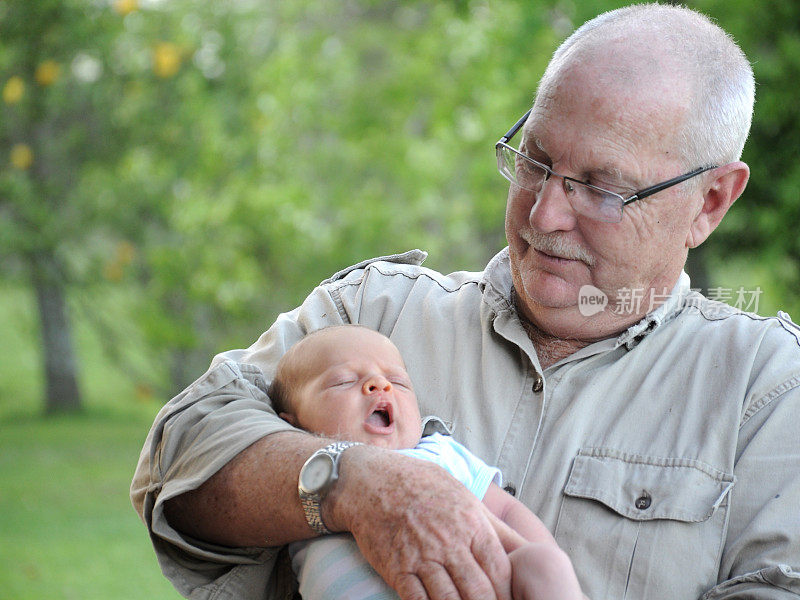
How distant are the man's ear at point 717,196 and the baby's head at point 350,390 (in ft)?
2.35

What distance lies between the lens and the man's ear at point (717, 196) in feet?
6.41

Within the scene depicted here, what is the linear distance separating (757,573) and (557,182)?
0.82 m

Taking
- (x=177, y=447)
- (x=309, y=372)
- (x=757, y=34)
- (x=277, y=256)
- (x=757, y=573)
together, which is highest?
(x=757, y=34)

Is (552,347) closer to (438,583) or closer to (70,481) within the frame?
(438,583)

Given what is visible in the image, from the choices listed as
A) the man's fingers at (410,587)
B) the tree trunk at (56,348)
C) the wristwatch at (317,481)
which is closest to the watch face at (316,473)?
the wristwatch at (317,481)

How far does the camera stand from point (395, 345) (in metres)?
2.00

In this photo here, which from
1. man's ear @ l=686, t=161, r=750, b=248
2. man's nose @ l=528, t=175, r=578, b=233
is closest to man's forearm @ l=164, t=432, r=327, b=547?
man's nose @ l=528, t=175, r=578, b=233

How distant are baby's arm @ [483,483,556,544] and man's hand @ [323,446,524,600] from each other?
5.2 inches

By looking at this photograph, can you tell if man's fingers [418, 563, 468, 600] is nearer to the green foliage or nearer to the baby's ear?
the baby's ear

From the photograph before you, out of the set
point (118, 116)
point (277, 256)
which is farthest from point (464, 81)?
point (118, 116)

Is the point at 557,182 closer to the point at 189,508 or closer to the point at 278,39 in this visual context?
the point at 189,508

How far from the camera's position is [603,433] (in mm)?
1829

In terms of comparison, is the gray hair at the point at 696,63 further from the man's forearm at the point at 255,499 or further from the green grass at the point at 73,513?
the green grass at the point at 73,513

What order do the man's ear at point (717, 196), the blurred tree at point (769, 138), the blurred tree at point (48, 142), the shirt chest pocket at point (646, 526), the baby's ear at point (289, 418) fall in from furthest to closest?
the blurred tree at point (48, 142)
the blurred tree at point (769, 138)
the man's ear at point (717, 196)
the baby's ear at point (289, 418)
the shirt chest pocket at point (646, 526)
